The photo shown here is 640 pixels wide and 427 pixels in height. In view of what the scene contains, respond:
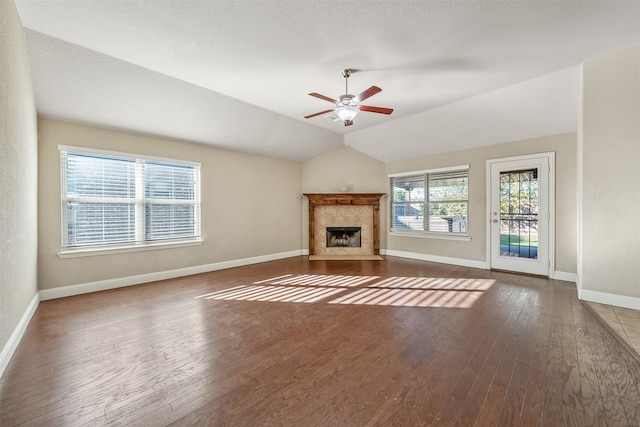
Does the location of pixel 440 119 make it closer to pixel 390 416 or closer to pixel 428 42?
pixel 428 42

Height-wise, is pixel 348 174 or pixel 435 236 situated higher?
pixel 348 174

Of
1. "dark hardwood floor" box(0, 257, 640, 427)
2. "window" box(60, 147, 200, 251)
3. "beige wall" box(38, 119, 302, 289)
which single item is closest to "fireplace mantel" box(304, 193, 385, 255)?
"beige wall" box(38, 119, 302, 289)

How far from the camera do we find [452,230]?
5.61 meters

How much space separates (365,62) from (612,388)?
3.34m

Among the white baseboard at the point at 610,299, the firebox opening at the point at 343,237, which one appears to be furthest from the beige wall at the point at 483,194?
the white baseboard at the point at 610,299

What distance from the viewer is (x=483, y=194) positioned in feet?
16.7

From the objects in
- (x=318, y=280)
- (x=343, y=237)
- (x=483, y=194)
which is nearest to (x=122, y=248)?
(x=318, y=280)

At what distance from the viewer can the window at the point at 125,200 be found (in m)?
3.66

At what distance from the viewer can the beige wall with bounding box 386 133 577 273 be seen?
418 cm

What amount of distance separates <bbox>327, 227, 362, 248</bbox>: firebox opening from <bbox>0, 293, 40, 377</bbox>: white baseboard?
16.6 feet

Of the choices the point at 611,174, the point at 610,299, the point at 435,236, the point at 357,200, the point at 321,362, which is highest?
the point at 611,174

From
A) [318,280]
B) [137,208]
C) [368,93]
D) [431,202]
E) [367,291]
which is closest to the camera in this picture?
[368,93]

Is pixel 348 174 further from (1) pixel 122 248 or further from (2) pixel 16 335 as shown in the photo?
(2) pixel 16 335

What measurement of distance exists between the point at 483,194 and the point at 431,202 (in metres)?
1.07
